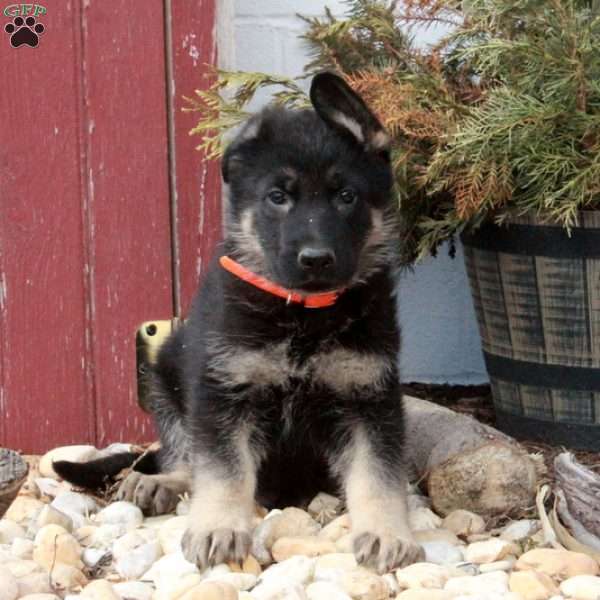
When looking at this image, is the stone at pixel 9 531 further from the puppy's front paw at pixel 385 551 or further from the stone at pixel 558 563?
the stone at pixel 558 563

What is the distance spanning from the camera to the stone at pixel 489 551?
9.67ft

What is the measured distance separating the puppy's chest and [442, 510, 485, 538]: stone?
49 centimetres

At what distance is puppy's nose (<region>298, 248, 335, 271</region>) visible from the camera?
288cm

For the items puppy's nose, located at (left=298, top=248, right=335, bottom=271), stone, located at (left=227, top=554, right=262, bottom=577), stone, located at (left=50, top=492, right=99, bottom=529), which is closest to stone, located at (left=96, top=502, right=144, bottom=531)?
stone, located at (left=50, top=492, right=99, bottom=529)

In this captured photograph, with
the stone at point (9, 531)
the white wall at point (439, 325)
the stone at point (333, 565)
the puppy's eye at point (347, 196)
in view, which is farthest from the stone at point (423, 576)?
the white wall at point (439, 325)

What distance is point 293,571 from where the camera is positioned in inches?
111

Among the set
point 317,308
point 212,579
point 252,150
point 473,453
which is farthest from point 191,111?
point 212,579

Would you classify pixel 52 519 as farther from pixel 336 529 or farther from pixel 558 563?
pixel 558 563

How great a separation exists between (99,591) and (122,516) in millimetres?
703

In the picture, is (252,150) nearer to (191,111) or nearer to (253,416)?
(253,416)

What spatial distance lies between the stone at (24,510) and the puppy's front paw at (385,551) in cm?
105

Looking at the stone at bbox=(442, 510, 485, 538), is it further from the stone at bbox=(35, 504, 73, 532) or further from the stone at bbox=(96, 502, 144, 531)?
the stone at bbox=(35, 504, 73, 532)

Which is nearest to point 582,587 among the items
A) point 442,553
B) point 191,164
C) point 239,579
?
point 442,553

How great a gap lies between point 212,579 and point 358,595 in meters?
0.36
